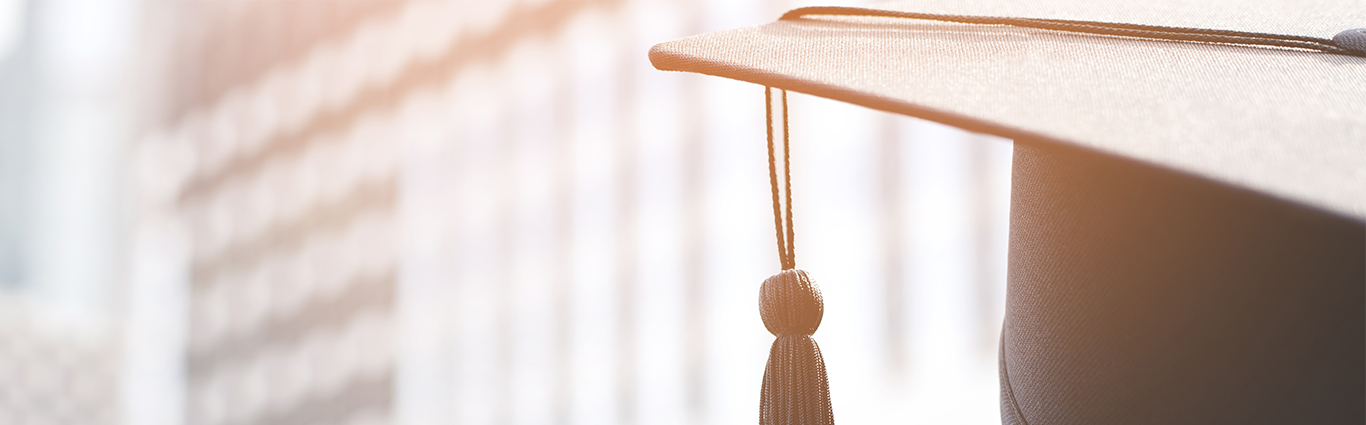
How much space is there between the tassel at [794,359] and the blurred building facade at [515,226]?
78cm

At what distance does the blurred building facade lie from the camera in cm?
113

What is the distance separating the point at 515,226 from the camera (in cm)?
122

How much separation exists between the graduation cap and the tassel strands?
92mm

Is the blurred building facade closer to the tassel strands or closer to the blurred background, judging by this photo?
the blurred background

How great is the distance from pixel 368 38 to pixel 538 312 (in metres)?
0.55

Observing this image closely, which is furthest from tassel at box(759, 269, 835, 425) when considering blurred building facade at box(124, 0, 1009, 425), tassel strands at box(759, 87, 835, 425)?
blurred building facade at box(124, 0, 1009, 425)

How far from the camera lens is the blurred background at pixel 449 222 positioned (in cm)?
114

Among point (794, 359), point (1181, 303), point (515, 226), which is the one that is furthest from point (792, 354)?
point (515, 226)

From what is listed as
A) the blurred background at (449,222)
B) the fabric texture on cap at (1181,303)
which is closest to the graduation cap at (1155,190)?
the fabric texture on cap at (1181,303)

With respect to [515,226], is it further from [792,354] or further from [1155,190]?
[1155,190]

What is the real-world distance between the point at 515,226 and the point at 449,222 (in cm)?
12

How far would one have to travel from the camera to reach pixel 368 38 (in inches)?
48.1

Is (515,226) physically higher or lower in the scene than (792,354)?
higher

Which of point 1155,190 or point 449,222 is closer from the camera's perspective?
point 1155,190
